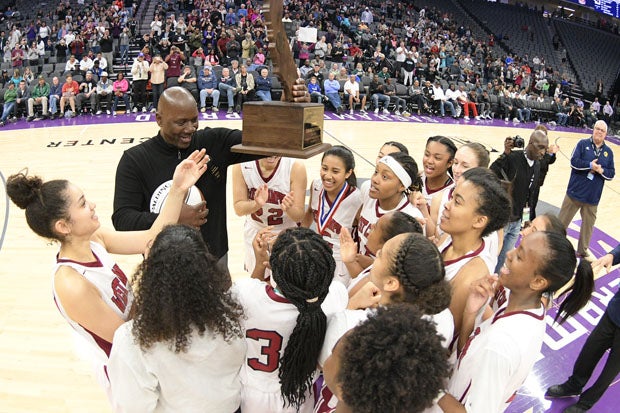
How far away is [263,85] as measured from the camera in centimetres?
1206

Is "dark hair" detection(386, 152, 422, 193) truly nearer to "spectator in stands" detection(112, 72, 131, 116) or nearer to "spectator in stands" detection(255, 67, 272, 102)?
"spectator in stands" detection(255, 67, 272, 102)

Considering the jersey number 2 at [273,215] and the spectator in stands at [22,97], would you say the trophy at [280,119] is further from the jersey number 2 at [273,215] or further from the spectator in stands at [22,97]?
the spectator in stands at [22,97]

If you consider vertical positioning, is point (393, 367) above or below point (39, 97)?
above

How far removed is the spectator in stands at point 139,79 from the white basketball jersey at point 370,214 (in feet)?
33.6

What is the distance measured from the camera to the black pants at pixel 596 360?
2.66 m

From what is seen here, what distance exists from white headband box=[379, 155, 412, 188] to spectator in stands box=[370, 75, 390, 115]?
11.6 m

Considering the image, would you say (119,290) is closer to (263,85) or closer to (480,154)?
(480,154)

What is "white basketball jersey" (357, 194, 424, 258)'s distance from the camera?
2.69 m

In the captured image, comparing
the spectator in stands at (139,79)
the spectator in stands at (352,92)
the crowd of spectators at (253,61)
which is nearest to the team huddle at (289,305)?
the crowd of spectators at (253,61)

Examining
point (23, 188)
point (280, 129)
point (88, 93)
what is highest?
point (280, 129)

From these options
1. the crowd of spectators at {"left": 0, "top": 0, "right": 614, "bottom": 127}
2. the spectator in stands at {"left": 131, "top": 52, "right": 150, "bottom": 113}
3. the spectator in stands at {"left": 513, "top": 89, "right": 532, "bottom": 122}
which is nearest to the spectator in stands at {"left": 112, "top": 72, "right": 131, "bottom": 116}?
the crowd of spectators at {"left": 0, "top": 0, "right": 614, "bottom": 127}

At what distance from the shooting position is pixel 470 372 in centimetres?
156

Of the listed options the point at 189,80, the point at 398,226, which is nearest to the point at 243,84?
the point at 189,80

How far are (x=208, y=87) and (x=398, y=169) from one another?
10.5 metres
